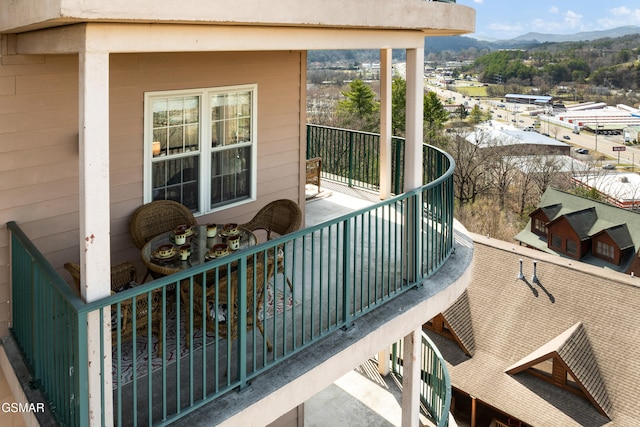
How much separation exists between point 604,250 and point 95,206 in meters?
36.2

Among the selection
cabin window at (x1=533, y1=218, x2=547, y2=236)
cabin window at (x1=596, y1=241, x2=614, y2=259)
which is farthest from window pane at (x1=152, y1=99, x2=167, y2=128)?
cabin window at (x1=533, y1=218, x2=547, y2=236)

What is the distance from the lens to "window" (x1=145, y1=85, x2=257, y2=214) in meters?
6.01

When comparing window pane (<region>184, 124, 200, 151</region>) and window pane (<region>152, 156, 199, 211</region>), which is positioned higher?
window pane (<region>184, 124, 200, 151</region>)

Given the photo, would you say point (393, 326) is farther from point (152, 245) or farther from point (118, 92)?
point (118, 92)

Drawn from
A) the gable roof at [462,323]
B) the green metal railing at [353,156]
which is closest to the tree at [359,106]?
the gable roof at [462,323]

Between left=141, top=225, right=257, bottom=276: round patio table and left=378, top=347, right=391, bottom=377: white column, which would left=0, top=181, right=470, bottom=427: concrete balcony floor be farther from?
left=141, top=225, right=257, bottom=276: round patio table

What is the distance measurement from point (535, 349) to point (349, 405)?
13.9 meters

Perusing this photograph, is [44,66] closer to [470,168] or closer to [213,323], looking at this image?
[213,323]

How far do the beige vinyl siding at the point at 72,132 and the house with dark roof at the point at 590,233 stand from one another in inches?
1208

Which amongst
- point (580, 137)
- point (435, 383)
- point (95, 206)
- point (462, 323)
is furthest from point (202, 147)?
point (580, 137)

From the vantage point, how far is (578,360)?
60.6 ft

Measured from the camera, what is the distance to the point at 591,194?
1870 inches

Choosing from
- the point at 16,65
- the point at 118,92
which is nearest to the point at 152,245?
the point at 118,92

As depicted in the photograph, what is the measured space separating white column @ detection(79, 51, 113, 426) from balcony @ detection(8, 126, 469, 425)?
0.15ft
